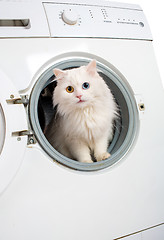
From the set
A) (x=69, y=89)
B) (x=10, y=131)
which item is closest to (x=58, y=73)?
(x=69, y=89)

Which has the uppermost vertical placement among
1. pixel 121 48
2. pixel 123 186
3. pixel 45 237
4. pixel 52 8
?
pixel 52 8

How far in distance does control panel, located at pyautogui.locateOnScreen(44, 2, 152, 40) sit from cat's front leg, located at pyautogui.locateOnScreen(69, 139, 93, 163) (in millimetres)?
516

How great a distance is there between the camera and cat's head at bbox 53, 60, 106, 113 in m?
1.00

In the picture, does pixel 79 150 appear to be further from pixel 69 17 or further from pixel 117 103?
pixel 69 17

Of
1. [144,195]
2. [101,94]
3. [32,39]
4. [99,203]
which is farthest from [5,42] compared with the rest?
[144,195]

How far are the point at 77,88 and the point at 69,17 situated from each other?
374 mm

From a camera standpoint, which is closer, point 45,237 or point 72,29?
point 45,237

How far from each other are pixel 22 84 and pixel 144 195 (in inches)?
28.5

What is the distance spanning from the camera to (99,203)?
0.94 meters

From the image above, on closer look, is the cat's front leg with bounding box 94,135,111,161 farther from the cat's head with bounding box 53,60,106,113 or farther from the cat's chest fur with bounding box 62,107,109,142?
the cat's head with bounding box 53,60,106,113

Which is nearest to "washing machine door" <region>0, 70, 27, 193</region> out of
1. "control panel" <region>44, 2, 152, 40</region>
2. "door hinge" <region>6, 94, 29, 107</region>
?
"door hinge" <region>6, 94, 29, 107</region>

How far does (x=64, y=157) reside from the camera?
37.5 inches

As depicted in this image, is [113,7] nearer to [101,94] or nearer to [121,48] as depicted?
[121,48]

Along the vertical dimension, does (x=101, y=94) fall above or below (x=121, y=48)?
below
